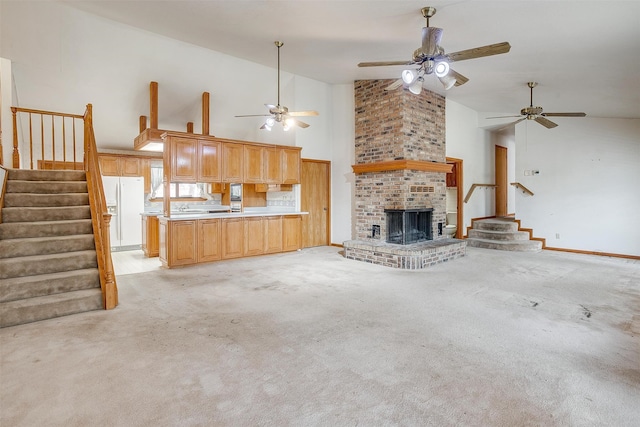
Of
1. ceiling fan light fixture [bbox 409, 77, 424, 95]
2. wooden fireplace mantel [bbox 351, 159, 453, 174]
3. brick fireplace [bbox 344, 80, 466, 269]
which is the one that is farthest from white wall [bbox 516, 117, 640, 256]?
ceiling fan light fixture [bbox 409, 77, 424, 95]

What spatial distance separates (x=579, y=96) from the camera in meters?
5.62

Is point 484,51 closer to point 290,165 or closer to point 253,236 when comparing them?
point 290,165

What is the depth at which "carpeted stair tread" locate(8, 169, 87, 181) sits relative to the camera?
4.57m

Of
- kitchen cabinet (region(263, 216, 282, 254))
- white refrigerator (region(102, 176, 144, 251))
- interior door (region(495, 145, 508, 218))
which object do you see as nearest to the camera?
kitchen cabinet (region(263, 216, 282, 254))

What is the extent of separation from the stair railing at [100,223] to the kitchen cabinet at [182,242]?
126cm

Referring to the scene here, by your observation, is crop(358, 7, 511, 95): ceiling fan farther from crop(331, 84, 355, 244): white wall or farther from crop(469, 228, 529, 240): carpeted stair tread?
crop(469, 228, 529, 240): carpeted stair tread

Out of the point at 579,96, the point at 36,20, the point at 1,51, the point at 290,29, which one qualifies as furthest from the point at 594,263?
the point at 1,51

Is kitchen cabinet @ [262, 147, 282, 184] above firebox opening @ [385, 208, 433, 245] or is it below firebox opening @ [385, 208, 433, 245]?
above

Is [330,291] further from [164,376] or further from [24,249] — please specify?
[24,249]

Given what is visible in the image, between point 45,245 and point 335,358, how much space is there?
362 centimetres

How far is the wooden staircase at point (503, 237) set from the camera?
Answer: 715cm

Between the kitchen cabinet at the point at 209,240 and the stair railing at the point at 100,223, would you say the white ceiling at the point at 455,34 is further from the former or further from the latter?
the kitchen cabinet at the point at 209,240

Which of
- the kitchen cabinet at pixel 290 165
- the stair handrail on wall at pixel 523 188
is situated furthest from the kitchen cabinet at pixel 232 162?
the stair handrail on wall at pixel 523 188

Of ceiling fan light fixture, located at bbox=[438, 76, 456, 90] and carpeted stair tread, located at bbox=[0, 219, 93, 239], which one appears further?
carpeted stair tread, located at bbox=[0, 219, 93, 239]
